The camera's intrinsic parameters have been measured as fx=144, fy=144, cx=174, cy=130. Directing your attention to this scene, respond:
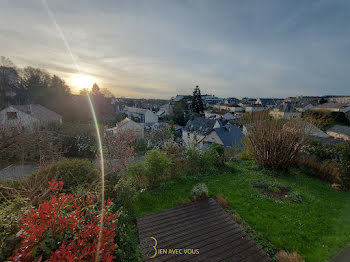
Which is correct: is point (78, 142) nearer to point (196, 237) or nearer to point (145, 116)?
point (196, 237)

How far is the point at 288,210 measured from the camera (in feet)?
14.2

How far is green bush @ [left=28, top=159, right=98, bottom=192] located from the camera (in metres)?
4.27

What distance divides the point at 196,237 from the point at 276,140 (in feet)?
19.3

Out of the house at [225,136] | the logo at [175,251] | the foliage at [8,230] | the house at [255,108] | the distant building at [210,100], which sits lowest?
the house at [225,136]

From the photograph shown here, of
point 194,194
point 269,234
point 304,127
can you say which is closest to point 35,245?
point 194,194

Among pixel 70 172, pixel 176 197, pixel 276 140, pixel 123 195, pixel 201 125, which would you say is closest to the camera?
pixel 123 195

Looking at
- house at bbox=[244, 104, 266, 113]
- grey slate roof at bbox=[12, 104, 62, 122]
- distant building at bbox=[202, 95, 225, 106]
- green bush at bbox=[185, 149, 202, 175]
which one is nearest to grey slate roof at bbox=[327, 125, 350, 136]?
house at bbox=[244, 104, 266, 113]

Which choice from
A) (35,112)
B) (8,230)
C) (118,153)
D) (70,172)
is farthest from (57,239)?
(35,112)

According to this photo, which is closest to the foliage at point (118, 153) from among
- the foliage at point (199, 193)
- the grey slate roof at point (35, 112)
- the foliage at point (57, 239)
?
the foliage at point (199, 193)

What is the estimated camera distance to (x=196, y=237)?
3309mm

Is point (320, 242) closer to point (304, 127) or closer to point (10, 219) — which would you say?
point (304, 127)

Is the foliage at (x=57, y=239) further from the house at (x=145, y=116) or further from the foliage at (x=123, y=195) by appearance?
the house at (x=145, y=116)

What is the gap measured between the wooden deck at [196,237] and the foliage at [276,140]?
4.46 m

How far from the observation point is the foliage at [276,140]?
262 inches
